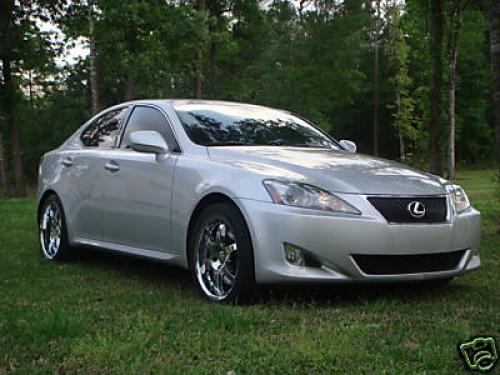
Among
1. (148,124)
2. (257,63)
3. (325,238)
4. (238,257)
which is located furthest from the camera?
(257,63)

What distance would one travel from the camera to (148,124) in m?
6.21

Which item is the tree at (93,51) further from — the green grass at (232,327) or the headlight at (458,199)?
the headlight at (458,199)

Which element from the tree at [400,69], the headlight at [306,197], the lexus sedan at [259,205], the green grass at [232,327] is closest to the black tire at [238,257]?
the lexus sedan at [259,205]

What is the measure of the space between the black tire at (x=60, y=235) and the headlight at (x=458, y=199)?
3.69m

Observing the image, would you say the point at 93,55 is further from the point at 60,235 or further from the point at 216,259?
the point at 216,259

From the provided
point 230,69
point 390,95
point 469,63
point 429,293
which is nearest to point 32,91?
point 230,69

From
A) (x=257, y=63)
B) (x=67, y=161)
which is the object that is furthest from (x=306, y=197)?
(x=257, y=63)

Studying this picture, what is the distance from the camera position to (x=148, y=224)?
5.79 metres

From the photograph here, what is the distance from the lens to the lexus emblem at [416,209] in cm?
482

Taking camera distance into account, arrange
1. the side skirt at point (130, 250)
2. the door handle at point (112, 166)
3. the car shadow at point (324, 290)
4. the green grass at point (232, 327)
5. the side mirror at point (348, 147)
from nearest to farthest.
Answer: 1. the green grass at point (232, 327)
2. the car shadow at point (324, 290)
3. the side skirt at point (130, 250)
4. the door handle at point (112, 166)
5. the side mirror at point (348, 147)

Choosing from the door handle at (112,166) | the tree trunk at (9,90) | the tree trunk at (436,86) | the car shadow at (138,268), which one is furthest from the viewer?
the tree trunk at (9,90)

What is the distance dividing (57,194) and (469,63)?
1807 inches

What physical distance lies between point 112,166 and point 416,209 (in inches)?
109

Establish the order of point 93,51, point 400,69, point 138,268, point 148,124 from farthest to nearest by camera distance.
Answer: point 400,69 < point 93,51 < point 138,268 < point 148,124
